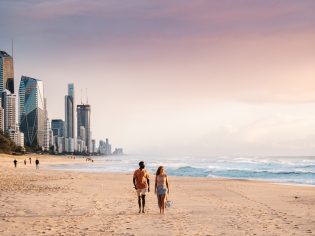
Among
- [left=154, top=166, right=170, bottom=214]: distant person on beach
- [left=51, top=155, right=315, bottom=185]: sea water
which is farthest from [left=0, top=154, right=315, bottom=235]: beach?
[left=51, top=155, right=315, bottom=185]: sea water

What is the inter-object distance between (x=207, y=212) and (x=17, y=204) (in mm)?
8142

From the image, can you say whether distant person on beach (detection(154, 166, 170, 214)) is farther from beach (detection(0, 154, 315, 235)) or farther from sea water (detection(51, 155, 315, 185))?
sea water (detection(51, 155, 315, 185))

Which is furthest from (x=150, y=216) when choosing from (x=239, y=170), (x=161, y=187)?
(x=239, y=170)

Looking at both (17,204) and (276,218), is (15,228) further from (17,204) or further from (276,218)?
(276,218)

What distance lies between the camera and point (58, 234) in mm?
11852

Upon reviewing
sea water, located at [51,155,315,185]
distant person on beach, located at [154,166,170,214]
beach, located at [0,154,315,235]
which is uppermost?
distant person on beach, located at [154,166,170,214]

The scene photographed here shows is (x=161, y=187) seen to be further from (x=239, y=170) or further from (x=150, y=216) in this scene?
(x=239, y=170)

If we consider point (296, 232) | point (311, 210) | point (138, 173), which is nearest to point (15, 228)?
point (138, 173)

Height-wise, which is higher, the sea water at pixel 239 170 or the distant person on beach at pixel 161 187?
the distant person on beach at pixel 161 187

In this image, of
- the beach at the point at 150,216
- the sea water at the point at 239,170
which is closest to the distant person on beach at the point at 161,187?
the beach at the point at 150,216

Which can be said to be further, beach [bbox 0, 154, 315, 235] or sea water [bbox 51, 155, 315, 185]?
sea water [bbox 51, 155, 315, 185]

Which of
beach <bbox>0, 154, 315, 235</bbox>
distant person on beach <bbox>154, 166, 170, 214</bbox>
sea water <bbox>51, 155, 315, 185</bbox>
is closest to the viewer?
beach <bbox>0, 154, 315, 235</bbox>

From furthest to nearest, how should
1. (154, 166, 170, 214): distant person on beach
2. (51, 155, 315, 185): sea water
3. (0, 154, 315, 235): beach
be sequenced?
(51, 155, 315, 185): sea water
(154, 166, 170, 214): distant person on beach
(0, 154, 315, 235): beach

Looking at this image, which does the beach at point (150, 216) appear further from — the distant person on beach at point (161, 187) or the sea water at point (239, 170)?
the sea water at point (239, 170)
